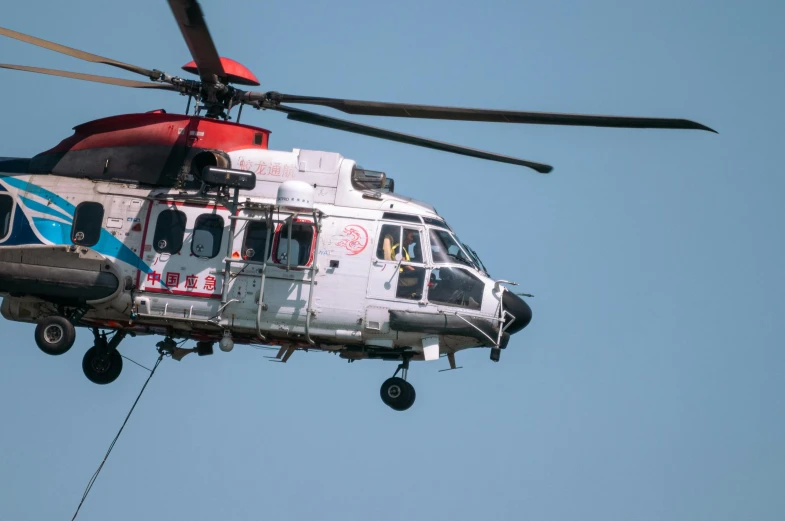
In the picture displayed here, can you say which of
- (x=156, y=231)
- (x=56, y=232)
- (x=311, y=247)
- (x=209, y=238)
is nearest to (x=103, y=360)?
(x=56, y=232)

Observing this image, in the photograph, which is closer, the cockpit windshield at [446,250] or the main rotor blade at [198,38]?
the main rotor blade at [198,38]

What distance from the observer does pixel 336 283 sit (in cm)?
1953

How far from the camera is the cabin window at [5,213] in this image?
66.1 ft

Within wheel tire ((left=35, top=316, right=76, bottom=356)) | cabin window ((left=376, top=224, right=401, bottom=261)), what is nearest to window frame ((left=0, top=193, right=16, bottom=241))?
wheel tire ((left=35, top=316, right=76, bottom=356))

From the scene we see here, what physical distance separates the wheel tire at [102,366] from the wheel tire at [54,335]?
3.66 ft

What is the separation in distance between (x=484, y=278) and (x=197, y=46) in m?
5.48

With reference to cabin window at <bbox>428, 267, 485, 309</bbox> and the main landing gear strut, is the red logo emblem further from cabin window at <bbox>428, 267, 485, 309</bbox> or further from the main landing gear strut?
the main landing gear strut

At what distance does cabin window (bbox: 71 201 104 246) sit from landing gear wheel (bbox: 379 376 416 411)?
4.99 metres

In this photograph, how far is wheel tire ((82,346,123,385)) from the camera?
68.4 feet

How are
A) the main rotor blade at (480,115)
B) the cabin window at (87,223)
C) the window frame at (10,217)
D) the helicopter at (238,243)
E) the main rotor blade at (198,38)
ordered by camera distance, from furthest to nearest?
the window frame at (10,217) → the cabin window at (87,223) → the helicopter at (238,243) → the main rotor blade at (480,115) → the main rotor blade at (198,38)

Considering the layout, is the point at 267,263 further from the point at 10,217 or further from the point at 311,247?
the point at 10,217

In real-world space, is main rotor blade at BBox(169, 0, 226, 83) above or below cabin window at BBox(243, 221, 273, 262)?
above

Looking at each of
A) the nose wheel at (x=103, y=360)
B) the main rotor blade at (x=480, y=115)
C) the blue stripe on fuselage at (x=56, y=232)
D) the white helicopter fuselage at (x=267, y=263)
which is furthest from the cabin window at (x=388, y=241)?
the nose wheel at (x=103, y=360)

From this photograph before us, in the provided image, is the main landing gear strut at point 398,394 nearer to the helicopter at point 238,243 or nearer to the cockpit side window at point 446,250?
the helicopter at point 238,243
